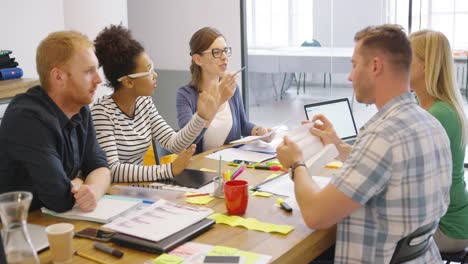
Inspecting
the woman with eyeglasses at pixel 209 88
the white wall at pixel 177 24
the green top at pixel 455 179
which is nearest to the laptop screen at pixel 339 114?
the woman with eyeglasses at pixel 209 88

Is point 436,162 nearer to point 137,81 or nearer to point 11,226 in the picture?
point 11,226

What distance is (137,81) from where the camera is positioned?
2.60 m

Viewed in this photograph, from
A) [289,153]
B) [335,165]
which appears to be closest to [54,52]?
[289,153]

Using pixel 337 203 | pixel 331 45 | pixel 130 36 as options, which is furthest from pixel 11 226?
pixel 331 45

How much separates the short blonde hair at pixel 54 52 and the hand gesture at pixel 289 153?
815mm

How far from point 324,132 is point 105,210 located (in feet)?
2.83

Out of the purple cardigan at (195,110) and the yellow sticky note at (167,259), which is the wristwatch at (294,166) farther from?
the purple cardigan at (195,110)

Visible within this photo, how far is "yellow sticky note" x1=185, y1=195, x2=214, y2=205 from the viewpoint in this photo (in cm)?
203

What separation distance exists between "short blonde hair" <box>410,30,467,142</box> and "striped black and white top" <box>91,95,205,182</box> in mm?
1032

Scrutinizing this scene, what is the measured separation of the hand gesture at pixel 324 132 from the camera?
2133 mm

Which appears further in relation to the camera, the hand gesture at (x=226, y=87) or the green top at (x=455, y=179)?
the hand gesture at (x=226, y=87)

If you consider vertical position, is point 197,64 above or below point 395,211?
above

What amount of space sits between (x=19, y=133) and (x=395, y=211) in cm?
124

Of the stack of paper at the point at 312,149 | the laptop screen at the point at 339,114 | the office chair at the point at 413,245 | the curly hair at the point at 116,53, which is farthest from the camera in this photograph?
the laptop screen at the point at 339,114
